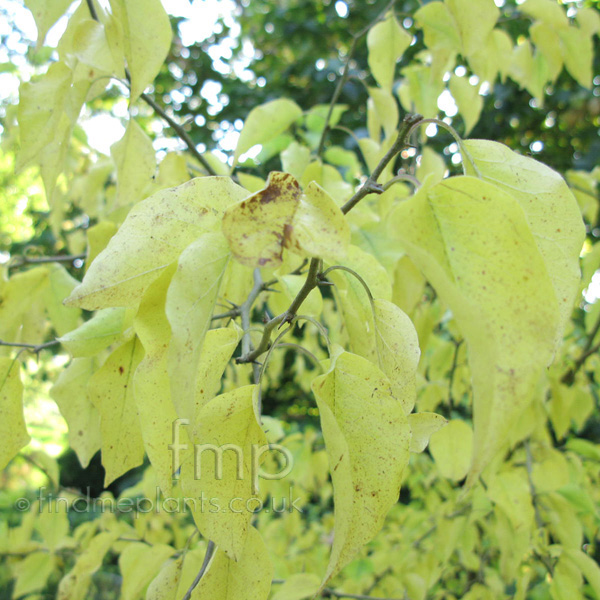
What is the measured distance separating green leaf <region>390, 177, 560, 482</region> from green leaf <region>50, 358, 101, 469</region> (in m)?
0.39

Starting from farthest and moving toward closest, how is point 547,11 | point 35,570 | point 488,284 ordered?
point 35,570 < point 547,11 < point 488,284

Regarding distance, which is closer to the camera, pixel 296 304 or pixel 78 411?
pixel 296 304

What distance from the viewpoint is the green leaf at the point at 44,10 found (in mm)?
418

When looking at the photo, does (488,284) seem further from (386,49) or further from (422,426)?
(386,49)

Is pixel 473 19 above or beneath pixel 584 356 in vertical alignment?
above

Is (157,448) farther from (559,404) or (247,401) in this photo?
(559,404)

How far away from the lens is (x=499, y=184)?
1.00ft

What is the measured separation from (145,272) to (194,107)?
6.85 ft

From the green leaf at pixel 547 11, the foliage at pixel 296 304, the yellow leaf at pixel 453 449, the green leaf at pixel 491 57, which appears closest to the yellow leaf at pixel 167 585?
the foliage at pixel 296 304

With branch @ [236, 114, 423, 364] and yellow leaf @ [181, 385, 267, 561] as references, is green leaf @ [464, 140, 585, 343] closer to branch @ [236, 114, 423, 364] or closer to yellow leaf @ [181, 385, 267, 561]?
branch @ [236, 114, 423, 364]

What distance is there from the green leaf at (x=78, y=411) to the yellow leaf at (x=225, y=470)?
22cm

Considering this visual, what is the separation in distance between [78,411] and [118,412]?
0.43 ft

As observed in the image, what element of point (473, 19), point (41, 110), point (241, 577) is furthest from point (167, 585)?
point (473, 19)

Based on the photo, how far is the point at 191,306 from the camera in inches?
9.5
